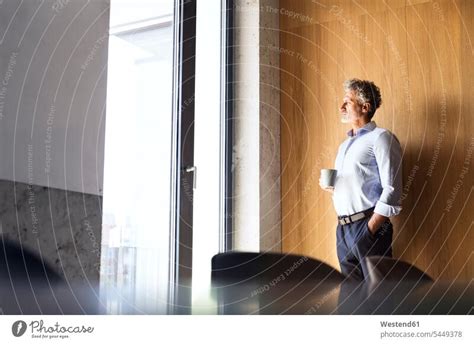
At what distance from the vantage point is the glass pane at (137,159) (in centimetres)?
46

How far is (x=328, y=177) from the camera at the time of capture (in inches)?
22.5

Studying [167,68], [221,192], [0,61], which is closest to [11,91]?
[0,61]

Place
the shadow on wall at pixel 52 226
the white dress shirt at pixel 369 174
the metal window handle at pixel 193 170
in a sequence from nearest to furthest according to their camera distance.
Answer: the shadow on wall at pixel 52 226 → the white dress shirt at pixel 369 174 → the metal window handle at pixel 193 170

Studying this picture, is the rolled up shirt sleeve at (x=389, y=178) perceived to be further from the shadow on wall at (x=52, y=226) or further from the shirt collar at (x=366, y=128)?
the shadow on wall at (x=52, y=226)

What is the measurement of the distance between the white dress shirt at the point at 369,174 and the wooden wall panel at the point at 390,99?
14 millimetres

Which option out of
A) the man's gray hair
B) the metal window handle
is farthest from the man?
the metal window handle

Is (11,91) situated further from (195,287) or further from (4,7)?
(195,287)

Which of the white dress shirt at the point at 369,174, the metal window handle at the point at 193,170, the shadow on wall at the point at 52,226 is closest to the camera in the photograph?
the shadow on wall at the point at 52,226

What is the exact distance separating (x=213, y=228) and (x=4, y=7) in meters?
0.32

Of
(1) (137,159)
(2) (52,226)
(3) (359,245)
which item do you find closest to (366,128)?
(3) (359,245)

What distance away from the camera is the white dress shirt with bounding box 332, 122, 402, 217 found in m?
0.54

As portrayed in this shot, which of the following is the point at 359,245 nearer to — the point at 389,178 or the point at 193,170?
the point at 389,178

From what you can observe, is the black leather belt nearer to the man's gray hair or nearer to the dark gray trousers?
the dark gray trousers

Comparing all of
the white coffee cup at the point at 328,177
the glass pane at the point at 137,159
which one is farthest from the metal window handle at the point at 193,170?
the white coffee cup at the point at 328,177
